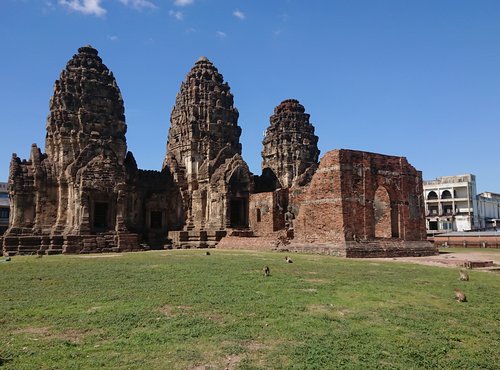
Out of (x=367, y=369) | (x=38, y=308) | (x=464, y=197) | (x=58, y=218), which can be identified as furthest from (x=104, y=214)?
(x=464, y=197)

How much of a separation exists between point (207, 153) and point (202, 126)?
253cm

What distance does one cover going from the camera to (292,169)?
50.4m

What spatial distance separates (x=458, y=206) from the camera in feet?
224

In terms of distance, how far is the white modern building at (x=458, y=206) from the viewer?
66500 millimetres

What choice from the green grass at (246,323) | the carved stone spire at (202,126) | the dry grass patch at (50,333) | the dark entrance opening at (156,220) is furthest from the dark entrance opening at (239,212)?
the dry grass patch at (50,333)

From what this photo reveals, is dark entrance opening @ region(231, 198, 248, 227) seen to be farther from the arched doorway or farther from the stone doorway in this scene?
the arched doorway

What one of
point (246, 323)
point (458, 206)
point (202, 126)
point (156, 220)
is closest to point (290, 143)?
point (202, 126)

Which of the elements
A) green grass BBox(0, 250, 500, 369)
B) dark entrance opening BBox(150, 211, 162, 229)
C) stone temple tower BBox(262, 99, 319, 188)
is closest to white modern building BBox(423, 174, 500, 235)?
stone temple tower BBox(262, 99, 319, 188)

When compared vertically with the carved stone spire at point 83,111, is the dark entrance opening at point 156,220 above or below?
below

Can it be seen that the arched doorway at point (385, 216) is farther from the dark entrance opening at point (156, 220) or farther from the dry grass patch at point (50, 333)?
the dry grass patch at point (50, 333)

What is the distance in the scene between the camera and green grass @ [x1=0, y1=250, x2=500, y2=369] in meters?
5.67

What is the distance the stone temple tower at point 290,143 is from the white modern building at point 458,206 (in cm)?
2628

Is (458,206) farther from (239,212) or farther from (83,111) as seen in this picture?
(83,111)

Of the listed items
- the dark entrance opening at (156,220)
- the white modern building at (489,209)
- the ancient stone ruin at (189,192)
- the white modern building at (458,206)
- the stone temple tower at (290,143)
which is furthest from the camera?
the white modern building at (489,209)
